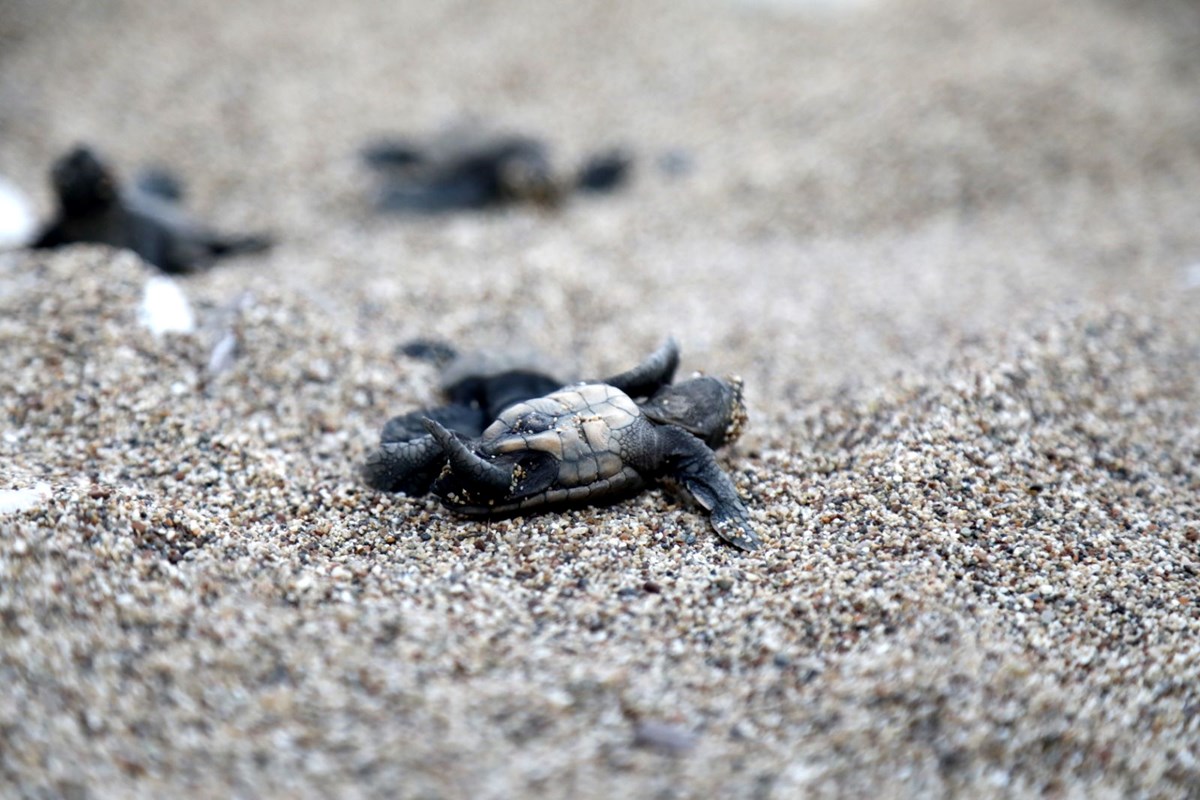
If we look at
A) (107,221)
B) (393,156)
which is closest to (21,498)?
(107,221)

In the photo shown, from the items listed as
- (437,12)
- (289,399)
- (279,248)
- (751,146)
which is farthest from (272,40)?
(289,399)

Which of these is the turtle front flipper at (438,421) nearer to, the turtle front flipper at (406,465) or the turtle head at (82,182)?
the turtle front flipper at (406,465)

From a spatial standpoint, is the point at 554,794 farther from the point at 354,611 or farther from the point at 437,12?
the point at 437,12

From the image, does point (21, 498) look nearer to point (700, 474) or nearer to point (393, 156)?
point (700, 474)

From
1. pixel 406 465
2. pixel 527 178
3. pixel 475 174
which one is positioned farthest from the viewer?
pixel 475 174

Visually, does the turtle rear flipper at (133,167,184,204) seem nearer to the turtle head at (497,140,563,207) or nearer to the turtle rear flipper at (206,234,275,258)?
the turtle rear flipper at (206,234,275,258)

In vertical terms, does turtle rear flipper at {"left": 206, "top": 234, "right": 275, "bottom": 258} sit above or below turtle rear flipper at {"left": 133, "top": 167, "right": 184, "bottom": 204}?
above

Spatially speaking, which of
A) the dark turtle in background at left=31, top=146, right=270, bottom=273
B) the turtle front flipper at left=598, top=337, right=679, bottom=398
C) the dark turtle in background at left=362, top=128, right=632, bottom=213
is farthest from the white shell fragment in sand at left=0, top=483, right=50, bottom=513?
the dark turtle in background at left=362, top=128, right=632, bottom=213
